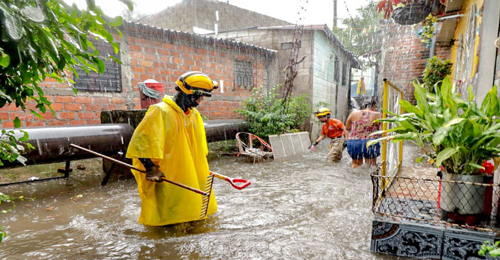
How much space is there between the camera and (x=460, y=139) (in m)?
1.89

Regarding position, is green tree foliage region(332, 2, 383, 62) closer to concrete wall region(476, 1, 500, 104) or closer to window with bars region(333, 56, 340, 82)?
window with bars region(333, 56, 340, 82)

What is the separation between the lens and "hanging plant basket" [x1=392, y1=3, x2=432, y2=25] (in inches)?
197

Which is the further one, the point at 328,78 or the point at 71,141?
the point at 328,78

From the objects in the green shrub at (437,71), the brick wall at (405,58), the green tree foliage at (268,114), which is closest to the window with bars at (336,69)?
the brick wall at (405,58)

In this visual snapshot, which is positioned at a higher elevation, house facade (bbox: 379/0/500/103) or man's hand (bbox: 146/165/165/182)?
house facade (bbox: 379/0/500/103)

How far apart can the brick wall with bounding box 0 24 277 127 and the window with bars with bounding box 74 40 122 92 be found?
119 mm

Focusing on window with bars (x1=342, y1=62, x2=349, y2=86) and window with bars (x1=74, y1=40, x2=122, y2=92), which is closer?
window with bars (x1=74, y1=40, x2=122, y2=92)

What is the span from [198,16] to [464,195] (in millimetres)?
13890

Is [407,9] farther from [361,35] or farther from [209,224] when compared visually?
[361,35]

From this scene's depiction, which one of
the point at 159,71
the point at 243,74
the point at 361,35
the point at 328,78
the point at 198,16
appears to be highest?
the point at 361,35

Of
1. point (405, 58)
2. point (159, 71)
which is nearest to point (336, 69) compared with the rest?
point (405, 58)

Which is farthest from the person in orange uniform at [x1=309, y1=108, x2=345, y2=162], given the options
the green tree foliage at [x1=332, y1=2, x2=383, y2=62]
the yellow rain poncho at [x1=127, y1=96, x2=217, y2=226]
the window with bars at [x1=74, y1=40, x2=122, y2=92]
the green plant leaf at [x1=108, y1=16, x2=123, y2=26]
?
the green tree foliage at [x1=332, y1=2, x2=383, y2=62]

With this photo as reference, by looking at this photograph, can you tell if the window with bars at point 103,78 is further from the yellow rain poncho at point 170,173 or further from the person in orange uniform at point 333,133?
the person in orange uniform at point 333,133

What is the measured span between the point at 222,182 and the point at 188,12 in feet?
36.5
